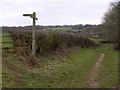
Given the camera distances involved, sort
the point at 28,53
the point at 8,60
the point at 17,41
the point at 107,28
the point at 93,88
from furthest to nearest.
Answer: the point at 107,28 → the point at 17,41 → the point at 28,53 → the point at 8,60 → the point at 93,88

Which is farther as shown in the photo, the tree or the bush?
the tree

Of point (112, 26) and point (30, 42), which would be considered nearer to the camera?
point (30, 42)

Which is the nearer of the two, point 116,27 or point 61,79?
point 61,79

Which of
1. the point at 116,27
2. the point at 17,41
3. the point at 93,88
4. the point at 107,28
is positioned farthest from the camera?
the point at 107,28

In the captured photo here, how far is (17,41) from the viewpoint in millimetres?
18047

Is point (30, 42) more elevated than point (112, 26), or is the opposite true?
point (112, 26)

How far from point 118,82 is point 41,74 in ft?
12.6

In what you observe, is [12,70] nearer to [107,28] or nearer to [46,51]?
[46,51]

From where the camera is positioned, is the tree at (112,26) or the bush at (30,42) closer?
the bush at (30,42)

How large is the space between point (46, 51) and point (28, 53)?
4.66 meters

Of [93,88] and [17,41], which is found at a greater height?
[17,41]

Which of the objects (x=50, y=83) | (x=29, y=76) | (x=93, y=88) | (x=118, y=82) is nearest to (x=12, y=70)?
(x=29, y=76)

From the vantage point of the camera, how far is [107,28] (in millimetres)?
52438

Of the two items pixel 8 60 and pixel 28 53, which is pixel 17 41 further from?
pixel 8 60
